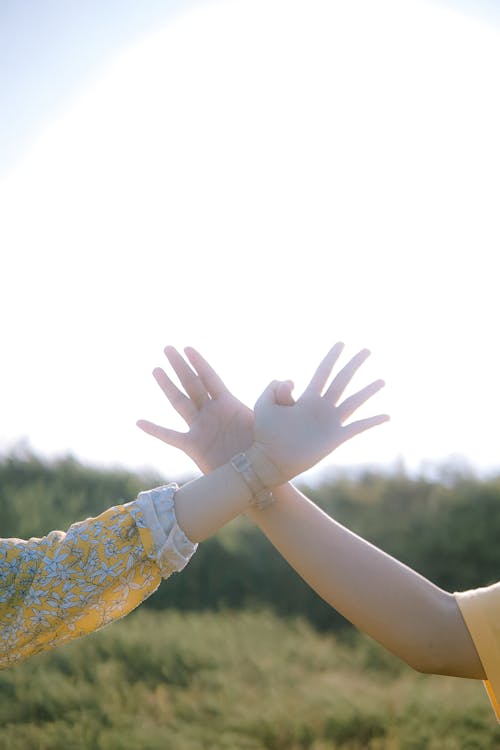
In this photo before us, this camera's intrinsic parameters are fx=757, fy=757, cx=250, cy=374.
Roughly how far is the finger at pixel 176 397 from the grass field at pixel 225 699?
2282 millimetres

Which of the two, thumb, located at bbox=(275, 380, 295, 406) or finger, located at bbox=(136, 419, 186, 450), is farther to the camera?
finger, located at bbox=(136, 419, 186, 450)

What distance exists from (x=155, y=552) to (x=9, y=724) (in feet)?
8.74

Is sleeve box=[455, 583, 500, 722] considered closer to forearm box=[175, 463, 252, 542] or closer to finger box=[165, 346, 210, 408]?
forearm box=[175, 463, 252, 542]

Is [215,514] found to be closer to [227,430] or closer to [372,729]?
[227,430]

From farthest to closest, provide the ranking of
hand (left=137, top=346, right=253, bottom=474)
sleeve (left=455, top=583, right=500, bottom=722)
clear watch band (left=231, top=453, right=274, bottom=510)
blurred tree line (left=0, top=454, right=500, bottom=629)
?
blurred tree line (left=0, top=454, right=500, bottom=629), hand (left=137, top=346, right=253, bottom=474), clear watch band (left=231, top=453, right=274, bottom=510), sleeve (left=455, top=583, right=500, bottom=722)

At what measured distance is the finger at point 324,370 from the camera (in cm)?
161

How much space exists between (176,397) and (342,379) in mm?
402

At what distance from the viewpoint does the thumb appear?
5.25 feet

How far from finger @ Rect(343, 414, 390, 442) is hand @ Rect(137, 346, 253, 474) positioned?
24 centimetres

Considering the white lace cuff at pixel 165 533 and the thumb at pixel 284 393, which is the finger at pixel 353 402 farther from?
the white lace cuff at pixel 165 533

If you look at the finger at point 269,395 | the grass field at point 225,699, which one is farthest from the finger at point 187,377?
the grass field at point 225,699

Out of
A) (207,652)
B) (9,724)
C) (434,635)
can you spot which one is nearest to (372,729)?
(207,652)

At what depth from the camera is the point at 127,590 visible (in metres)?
1.56

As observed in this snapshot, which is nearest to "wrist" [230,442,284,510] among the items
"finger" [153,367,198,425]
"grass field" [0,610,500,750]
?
"finger" [153,367,198,425]
